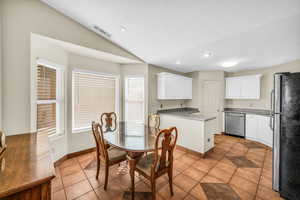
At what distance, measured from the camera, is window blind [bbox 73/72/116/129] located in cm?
282

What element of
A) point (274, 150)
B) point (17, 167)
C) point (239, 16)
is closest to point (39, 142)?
point (17, 167)

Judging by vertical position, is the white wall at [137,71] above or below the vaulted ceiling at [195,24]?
below

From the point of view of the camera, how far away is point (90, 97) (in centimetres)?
304

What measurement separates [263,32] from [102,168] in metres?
3.72

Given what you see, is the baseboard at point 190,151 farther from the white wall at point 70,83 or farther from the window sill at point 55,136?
the window sill at point 55,136

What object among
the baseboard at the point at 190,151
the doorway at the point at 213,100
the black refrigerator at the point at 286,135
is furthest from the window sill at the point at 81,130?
the doorway at the point at 213,100

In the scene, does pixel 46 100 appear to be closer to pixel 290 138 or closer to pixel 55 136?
pixel 55 136

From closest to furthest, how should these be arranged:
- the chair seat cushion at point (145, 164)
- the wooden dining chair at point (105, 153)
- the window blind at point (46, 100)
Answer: the chair seat cushion at point (145, 164), the wooden dining chair at point (105, 153), the window blind at point (46, 100)

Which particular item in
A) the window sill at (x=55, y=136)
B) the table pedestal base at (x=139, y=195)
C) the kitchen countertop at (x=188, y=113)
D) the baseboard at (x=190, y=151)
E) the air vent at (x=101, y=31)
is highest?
the air vent at (x=101, y=31)

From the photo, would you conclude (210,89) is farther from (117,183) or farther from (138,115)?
(117,183)

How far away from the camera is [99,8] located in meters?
1.76

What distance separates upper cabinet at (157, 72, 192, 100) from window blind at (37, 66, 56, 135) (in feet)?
8.30

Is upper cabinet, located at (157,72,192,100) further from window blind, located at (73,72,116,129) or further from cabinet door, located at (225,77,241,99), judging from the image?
cabinet door, located at (225,77,241,99)

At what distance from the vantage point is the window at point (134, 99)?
11.5 ft
